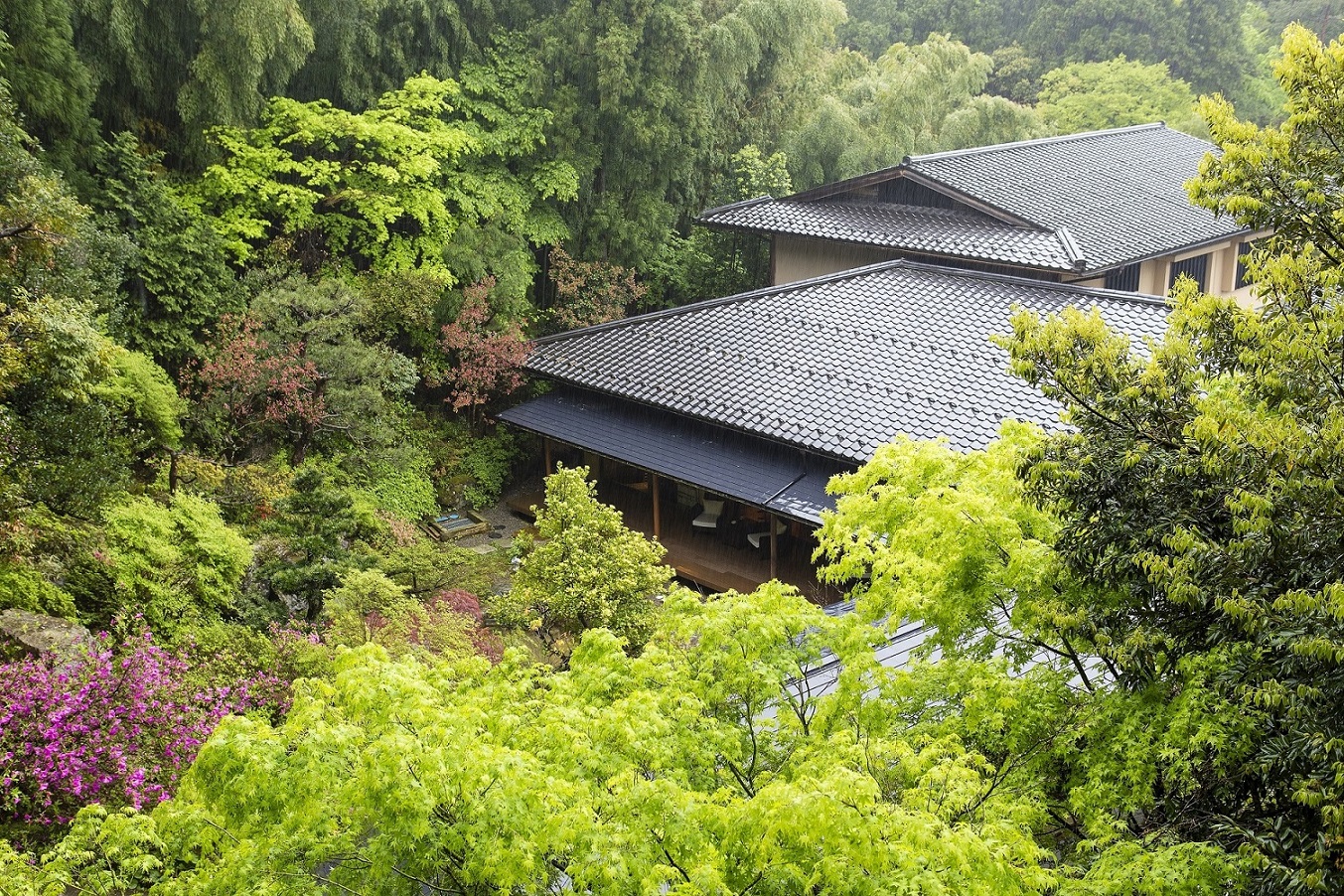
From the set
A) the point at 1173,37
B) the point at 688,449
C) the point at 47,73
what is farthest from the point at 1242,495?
the point at 1173,37

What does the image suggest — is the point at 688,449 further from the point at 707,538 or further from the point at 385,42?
the point at 385,42

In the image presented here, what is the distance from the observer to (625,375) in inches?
824

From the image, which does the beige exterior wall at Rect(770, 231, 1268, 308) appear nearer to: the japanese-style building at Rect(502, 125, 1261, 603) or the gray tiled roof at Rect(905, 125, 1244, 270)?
the japanese-style building at Rect(502, 125, 1261, 603)

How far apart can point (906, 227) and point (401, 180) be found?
37.9ft

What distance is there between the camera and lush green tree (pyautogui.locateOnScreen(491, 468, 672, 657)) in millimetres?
13906

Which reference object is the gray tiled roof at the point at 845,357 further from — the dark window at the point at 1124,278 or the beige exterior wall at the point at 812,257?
the dark window at the point at 1124,278

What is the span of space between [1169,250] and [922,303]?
7358 mm

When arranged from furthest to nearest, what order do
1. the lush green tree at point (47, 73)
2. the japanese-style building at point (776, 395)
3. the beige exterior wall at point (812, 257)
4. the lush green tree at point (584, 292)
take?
the lush green tree at point (584, 292) → the beige exterior wall at point (812, 257) → the japanese-style building at point (776, 395) → the lush green tree at point (47, 73)

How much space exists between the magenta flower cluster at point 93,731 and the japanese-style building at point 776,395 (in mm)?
9270

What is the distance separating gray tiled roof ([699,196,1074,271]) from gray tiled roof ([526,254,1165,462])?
1.25 meters

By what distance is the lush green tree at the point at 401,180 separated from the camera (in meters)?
21.5

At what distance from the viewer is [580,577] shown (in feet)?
45.3

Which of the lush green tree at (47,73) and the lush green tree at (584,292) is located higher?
the lush green tree at (47,73)

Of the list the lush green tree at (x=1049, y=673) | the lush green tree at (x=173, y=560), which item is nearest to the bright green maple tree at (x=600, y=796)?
the lush green tree at (x=1049, y=673)
